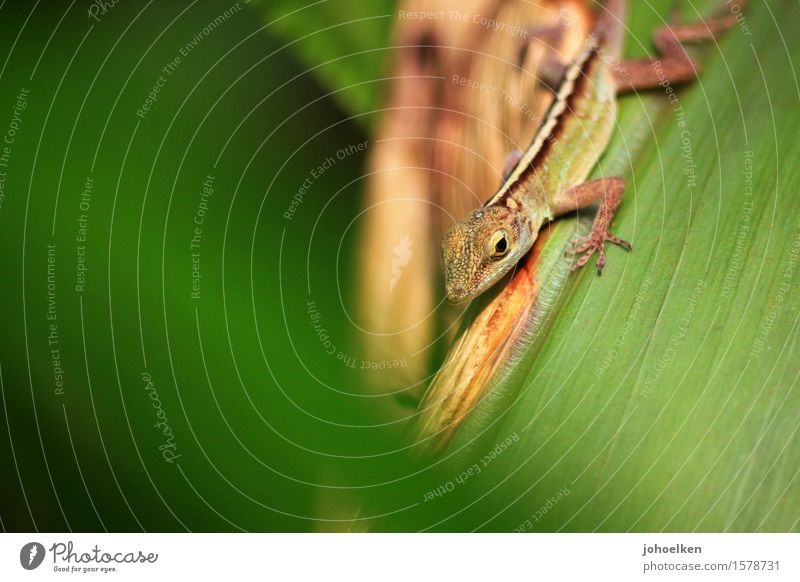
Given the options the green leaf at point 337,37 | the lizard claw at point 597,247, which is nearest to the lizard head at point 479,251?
the lizard claw at point 597,247

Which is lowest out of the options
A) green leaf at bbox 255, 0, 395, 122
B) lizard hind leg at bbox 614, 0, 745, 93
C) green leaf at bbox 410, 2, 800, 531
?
green leaf at bbox 410, 2, 800, 531

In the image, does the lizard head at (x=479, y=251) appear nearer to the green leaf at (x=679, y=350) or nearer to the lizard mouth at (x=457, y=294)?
the lizard mouth at (x=457, y=294)

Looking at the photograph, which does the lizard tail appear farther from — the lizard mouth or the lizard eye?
the lizard mouth

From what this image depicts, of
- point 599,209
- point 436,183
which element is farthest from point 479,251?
point 599,209

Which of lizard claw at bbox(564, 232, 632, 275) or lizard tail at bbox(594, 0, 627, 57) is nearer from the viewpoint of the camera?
lizard claw at bbox(564, 232, 632, 275)

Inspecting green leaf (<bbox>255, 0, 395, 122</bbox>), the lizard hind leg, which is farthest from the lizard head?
the lizard hind leg

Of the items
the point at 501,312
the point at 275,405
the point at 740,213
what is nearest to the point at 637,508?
the point at 501,312

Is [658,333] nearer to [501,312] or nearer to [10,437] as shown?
[501,312]
